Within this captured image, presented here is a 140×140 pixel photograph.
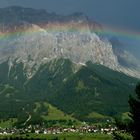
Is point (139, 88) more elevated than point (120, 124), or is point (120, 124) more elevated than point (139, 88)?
point (139, 88)

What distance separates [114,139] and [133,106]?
6220mm

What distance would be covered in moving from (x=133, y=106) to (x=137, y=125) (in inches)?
109

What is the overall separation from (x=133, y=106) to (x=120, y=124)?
3.39 metres

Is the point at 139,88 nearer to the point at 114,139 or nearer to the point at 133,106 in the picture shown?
the point at 133,106

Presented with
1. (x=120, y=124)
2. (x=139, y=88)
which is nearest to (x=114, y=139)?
(x=120, y=124)

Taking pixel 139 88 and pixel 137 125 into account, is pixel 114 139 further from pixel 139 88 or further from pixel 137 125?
pixel 139 88

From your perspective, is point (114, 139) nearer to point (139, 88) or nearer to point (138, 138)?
point (138, 138)

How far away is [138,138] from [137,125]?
2.76 meters

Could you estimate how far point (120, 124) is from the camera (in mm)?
59375

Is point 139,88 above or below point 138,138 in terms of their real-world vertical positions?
above

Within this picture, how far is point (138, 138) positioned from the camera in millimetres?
57500

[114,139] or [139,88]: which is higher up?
[139,88]

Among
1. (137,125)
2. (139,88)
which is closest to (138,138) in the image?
(137,125)

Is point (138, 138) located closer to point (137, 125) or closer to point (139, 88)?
point (137, 125)
